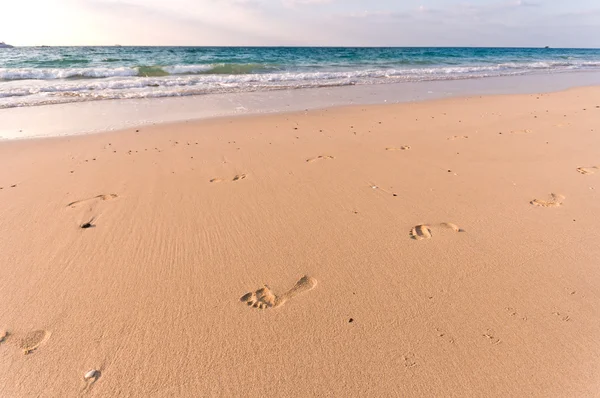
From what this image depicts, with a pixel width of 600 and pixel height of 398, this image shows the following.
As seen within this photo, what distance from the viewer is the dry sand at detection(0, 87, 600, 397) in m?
1.88

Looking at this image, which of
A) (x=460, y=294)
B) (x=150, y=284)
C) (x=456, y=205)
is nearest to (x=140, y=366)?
(x=150, y=284)

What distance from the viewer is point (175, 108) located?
9195 millimetres

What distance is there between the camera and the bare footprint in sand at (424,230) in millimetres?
3111

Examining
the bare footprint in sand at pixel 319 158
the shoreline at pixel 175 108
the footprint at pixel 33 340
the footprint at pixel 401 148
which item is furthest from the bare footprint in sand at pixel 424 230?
the shoreline at pixel 175 108

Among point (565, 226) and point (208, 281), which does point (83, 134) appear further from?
point (565, 226)

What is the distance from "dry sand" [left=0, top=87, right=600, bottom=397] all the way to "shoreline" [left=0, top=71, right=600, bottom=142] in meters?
2.20

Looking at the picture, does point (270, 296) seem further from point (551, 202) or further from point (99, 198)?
point (551, 202)

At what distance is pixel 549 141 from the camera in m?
5.69

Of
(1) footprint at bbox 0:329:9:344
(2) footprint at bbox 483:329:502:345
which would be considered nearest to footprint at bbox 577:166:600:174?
(2) footprint at bbox 483:329:502:345

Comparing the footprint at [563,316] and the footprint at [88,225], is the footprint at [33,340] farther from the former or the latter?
the footprint at [563,316]

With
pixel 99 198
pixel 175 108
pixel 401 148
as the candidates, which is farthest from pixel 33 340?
pixel 175 108

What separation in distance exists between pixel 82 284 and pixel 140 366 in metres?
1.00

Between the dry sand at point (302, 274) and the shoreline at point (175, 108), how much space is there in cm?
220

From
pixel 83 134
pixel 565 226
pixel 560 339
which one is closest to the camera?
pixel 560 339
